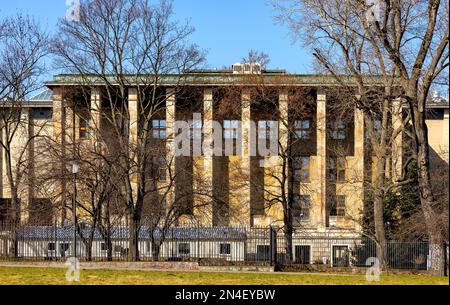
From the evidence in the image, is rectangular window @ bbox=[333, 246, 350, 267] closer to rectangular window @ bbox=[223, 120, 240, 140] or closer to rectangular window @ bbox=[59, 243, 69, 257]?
rectangular window @ bbox=[223, 120, 240, 140]

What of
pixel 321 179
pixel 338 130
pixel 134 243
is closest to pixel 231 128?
pixel 321 179

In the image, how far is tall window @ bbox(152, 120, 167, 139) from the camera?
51.7m

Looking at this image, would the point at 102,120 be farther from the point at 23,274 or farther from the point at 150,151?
the point at 23,274

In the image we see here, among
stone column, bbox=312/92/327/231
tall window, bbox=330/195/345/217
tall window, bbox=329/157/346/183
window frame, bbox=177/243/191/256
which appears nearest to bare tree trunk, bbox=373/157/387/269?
window frame, bbox=177/243/191/256

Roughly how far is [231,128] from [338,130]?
9022mm

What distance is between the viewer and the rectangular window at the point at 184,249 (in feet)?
111

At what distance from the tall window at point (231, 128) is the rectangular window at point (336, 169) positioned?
890 centimetres

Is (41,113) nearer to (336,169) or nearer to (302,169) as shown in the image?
(302,169)

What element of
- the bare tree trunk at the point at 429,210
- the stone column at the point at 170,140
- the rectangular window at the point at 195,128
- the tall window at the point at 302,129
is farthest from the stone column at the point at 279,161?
the bare tree trunk at the point at 429,210

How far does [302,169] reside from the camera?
5659 centimetres

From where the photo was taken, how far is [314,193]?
5500cm

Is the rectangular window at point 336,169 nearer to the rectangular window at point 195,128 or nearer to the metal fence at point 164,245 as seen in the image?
the rectangular window at point 195,128
